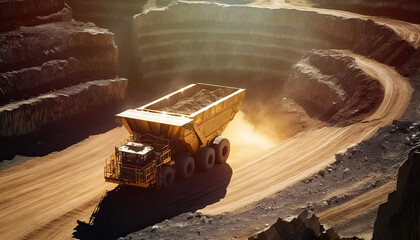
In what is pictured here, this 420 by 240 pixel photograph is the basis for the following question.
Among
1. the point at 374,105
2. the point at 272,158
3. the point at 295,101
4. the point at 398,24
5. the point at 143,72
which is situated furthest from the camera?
the point at 143,72

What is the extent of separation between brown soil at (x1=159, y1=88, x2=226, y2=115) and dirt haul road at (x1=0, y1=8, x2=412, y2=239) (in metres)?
2.84

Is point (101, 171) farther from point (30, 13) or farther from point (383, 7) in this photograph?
point (383, 7)

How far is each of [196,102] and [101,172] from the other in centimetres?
495

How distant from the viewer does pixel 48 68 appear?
28734 millimetres

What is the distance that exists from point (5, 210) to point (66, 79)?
1196 centimetres

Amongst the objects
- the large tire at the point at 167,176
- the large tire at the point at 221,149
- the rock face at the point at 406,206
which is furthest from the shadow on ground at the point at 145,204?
the rock face at the point at 406,206

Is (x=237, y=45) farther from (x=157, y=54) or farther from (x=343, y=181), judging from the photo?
(x=343, y=181)

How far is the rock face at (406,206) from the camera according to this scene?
7.92 m

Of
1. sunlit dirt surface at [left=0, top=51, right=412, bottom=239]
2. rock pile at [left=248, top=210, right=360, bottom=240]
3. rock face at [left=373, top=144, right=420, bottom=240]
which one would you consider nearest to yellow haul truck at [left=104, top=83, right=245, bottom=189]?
sunlit dirt surface at [left=0, top=51, right=412, bottom=239]

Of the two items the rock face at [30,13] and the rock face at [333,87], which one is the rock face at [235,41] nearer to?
the rock face at [333,87]

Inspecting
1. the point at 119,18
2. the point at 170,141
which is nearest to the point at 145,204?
the point at 170,141

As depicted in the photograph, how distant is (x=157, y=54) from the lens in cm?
3878

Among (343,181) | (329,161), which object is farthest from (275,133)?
(343,181)

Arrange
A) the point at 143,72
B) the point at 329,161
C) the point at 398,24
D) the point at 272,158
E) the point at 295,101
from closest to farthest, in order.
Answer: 1. the point at 329,161
2. the point at 272,158
3. the point at 295,101
4. the point at 398,24
5. the point at 143,72
